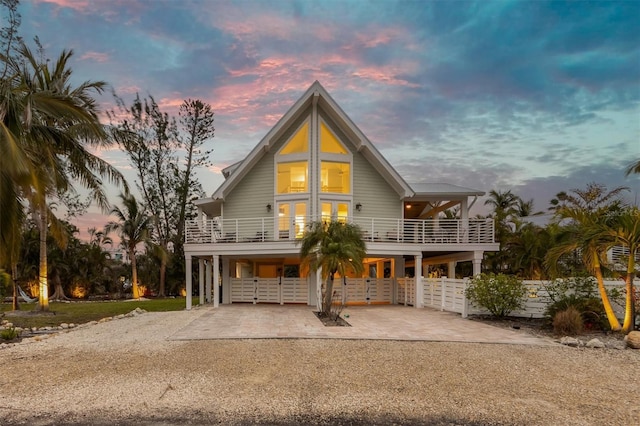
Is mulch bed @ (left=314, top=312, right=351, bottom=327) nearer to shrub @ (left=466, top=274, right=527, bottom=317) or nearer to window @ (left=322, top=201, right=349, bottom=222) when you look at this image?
shrub @ (left=466, top=274, right=527, bottom=317)

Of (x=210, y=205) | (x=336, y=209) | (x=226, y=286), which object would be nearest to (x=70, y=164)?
(x=210, y=205)

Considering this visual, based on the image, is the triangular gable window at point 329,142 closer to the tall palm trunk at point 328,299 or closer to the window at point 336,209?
the window at point 336,209

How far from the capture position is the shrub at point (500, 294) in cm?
1256

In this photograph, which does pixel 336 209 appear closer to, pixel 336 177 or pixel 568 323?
pixel 336 177

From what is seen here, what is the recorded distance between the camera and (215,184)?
120ft

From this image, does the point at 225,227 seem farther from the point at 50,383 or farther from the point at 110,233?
the point at 110,233

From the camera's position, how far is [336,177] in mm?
19109

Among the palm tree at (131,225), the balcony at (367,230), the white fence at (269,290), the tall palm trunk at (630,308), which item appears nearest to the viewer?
the tall palm trunk at (630,308)

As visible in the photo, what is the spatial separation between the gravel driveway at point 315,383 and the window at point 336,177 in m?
10.7

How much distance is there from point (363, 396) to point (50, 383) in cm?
481

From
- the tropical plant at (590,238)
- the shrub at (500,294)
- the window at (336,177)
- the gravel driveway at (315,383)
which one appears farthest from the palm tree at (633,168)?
the window at (336,177)

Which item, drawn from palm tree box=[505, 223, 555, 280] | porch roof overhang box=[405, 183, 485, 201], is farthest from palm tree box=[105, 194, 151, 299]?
palm tree box=[505, 223, 555, 280]

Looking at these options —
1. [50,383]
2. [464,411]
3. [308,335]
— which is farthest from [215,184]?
[464,411]

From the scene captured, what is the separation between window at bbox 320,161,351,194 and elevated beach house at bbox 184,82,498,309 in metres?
0.05
